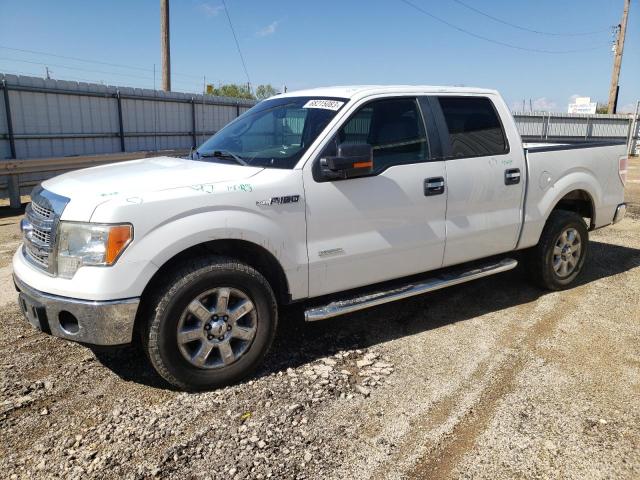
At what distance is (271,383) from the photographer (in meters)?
3.54

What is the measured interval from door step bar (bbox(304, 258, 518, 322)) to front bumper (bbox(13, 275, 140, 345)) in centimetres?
120

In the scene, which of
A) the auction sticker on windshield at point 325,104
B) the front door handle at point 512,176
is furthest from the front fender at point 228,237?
the front door handle at point 512,176

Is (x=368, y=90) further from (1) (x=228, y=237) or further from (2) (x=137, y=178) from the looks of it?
(2) (x=137, y=178)

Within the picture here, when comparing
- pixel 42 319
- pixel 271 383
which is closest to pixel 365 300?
pixel 271 383

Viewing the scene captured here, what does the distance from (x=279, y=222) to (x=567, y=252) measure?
3.48m

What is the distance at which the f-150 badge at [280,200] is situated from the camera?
3402 mm

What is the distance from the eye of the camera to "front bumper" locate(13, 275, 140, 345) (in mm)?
2996

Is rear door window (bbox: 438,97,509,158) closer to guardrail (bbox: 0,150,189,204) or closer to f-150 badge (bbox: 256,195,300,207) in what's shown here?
f-150 badge (bbox: 256,195,300,207)

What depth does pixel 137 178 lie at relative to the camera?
3.40 m

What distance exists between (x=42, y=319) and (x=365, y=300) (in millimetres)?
2155

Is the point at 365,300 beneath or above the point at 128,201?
beneath

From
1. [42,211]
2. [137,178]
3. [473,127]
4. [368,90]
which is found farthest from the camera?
[473,127]

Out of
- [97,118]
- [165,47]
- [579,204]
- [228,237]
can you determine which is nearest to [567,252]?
[579,204]

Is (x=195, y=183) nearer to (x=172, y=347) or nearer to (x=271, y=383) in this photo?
(x=172, y=347)
